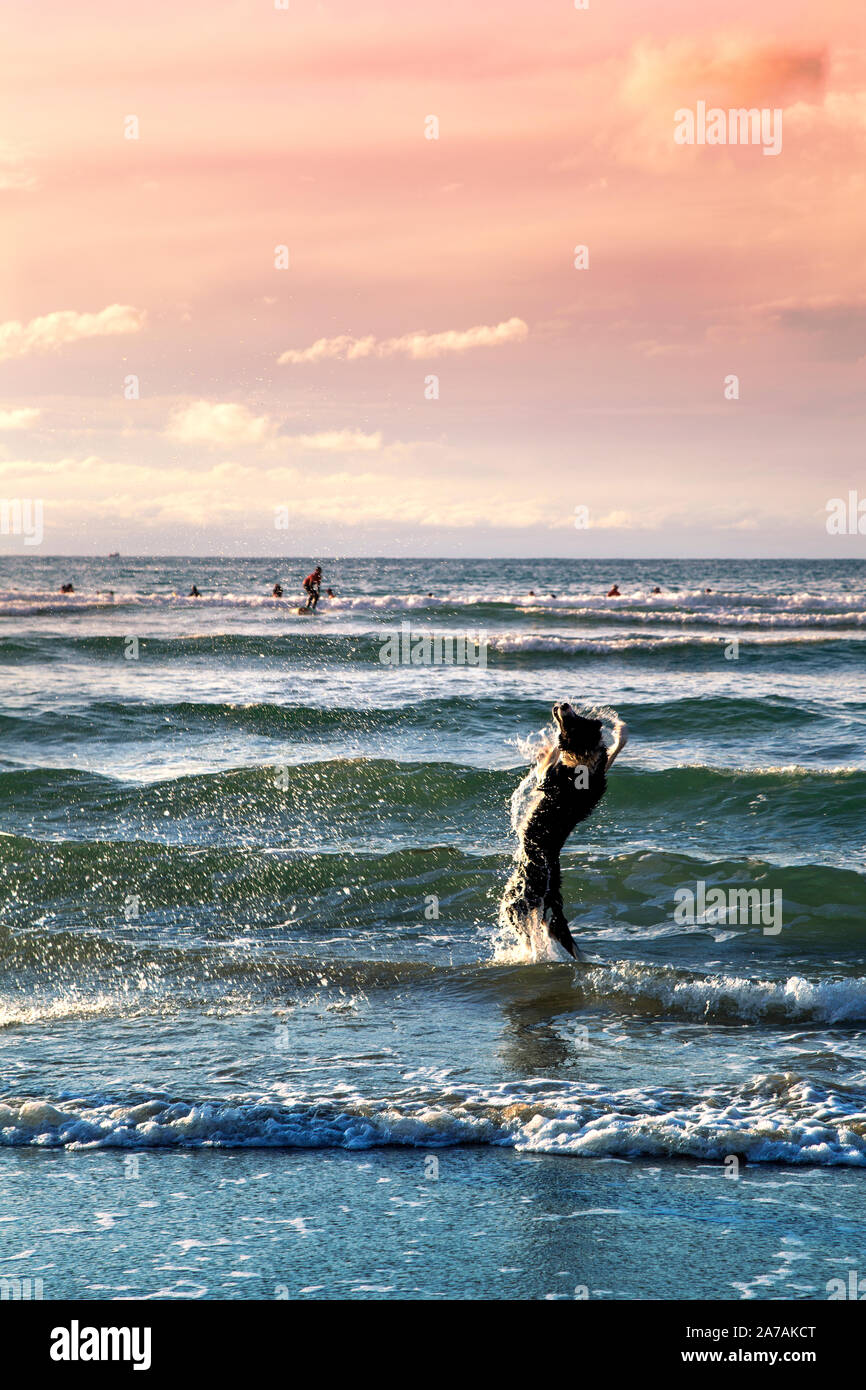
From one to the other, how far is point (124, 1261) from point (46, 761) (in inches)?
517

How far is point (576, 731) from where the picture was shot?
6973mm

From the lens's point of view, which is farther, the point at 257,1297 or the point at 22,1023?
the point at 22,1023

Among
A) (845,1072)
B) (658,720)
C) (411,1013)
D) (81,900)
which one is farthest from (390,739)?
(845,1072)

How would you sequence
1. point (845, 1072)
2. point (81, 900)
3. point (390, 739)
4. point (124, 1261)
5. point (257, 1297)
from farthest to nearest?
point (390, 739) < point (81, 900) < point (845, 1072) < point (124, 1261) < point (257, 1297)

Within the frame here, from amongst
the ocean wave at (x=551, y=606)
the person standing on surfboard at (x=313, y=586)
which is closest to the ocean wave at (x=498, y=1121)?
the ocean wave at (x=551, y=606)

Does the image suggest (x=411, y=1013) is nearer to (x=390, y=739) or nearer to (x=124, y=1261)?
(x=124, y=1261)

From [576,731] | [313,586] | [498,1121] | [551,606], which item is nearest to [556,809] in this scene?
[576,731]

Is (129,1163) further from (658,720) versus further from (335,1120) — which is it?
(658,720)

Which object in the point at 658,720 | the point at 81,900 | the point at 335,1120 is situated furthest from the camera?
the point at 658,720

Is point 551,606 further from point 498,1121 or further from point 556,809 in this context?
point 498,1121

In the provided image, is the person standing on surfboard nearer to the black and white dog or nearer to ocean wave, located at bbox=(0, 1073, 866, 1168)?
the black and white dog

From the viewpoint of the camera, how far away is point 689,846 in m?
12.1

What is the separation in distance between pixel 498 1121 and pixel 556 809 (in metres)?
2.64

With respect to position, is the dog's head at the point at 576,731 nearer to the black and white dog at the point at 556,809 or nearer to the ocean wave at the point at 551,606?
the black and white dog at the point at 556,809
